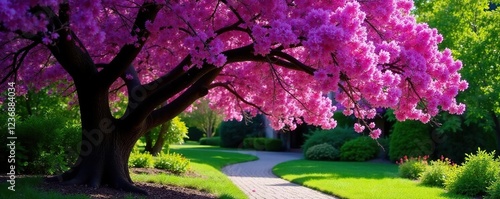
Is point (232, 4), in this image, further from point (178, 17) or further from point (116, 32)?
point (116, 32)

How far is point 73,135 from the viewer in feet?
42.4

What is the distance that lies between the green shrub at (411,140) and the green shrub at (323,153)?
3.84 meters

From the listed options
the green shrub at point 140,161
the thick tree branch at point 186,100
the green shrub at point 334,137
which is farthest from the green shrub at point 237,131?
the thick tree branch at point 186,100

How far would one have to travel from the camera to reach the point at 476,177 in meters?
12.6

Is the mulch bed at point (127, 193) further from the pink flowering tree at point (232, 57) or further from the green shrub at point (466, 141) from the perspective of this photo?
the green shrub at point (466, 141)

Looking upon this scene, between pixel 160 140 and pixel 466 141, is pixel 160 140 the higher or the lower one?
the higher one

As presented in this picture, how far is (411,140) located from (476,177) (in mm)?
11281

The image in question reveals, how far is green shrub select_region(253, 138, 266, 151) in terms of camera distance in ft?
131

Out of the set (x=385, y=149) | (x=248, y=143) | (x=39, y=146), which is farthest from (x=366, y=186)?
(x=248, y=143)

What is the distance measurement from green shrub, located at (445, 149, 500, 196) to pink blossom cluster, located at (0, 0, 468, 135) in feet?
13.0

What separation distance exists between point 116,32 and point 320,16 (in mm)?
3634

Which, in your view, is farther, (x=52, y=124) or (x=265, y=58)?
(x=52, y=124)

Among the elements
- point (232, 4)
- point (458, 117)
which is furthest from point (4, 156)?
point (458, 117)

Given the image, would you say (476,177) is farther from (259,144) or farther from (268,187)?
(259,144)
